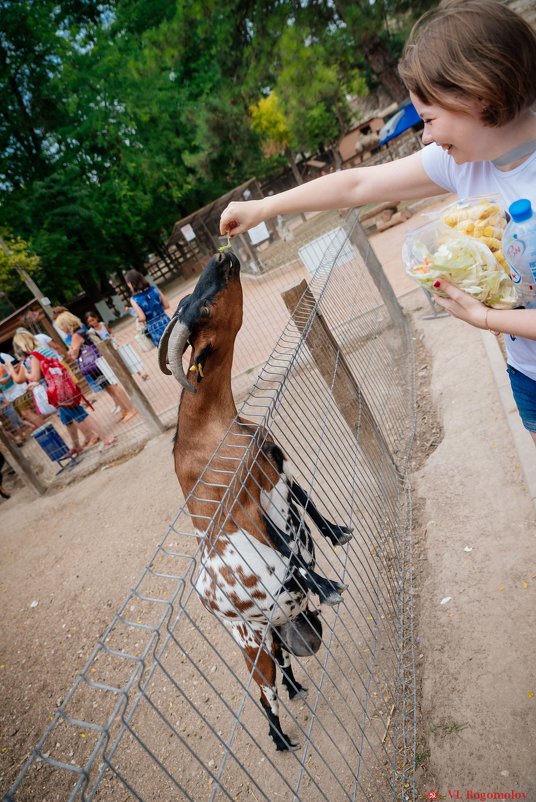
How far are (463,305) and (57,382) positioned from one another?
7.69 meters

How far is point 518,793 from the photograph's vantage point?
1.97m

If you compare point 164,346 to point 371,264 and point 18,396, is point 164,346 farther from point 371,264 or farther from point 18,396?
point 18,396

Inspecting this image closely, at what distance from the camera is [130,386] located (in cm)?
781

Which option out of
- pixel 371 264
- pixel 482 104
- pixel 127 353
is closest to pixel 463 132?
pixel 482 104

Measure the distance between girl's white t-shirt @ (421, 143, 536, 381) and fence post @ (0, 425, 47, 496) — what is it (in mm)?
8569

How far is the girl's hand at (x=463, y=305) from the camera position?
1.64 meters

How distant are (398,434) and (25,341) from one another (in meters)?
6.92

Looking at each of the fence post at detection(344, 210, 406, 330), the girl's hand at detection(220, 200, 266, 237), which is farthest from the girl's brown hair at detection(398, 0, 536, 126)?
the fence post at detection(344, 210, 406, 330)

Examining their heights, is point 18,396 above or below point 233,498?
above

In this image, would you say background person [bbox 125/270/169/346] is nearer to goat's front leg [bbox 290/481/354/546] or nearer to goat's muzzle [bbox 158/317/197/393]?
goat's muzzle [bbox 158/317/197/393]

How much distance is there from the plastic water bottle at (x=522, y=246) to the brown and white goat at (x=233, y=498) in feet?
4.05

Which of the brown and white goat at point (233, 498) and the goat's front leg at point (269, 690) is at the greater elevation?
the brown and white goat at point (233, 498)

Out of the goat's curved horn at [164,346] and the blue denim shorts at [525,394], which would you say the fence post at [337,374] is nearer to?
the goat's curved horn at [164,346]

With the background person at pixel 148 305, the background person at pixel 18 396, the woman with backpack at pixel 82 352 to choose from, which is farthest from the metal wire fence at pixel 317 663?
the background person at pixel 18 396
